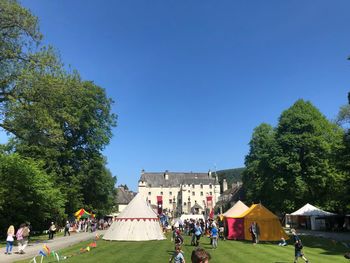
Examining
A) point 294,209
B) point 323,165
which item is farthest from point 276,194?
point 323,165

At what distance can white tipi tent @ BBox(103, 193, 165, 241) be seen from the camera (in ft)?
102

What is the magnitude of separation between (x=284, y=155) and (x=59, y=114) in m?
32.3

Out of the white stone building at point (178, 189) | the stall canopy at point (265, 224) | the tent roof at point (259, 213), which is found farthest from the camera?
the white stone building at point (178, 189)

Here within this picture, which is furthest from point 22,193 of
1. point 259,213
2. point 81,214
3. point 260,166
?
point 260,166

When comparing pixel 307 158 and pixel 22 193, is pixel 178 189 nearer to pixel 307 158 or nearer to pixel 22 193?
pixel 307 158

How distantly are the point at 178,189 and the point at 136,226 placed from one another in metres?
105

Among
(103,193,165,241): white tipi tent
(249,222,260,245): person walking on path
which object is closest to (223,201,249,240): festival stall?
→ (249,222,260,245): person walking on path

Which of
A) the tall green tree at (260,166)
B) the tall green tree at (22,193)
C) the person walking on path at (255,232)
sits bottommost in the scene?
the person walking on path at (255,232)

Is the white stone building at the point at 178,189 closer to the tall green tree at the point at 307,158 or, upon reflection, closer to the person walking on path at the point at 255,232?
the tall green tree at the point at 307,158

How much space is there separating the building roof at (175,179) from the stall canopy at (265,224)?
100374 mm

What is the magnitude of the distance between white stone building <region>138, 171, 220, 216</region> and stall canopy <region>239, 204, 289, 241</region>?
319ft

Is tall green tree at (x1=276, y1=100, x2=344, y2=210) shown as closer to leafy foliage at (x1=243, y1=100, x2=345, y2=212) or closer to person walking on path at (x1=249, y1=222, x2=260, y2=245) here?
leafy foliage at (x1=243, y1=100, x2=345, y2=212)

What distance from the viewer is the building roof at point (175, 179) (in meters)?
135

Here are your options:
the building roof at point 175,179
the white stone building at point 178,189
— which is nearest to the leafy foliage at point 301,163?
the white stone building at point 178,189
